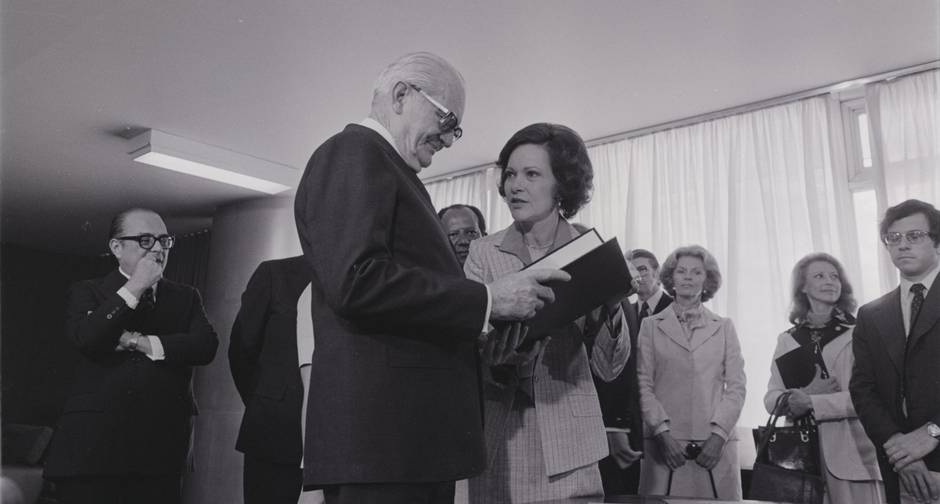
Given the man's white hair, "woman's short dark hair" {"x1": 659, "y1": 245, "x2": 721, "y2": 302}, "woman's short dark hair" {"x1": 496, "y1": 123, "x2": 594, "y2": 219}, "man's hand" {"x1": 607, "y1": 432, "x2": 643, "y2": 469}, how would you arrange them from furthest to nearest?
1. "woman's short dark hair" {"x1": 659, "y1": 245, "x2": 721, "y2": 302}
2. "man's hand" {"x1": 607, "y1": 432, "x2": 643, "y2": 469}
3. "woman's short dark hair" {"x1": 496, "y1": 123, "x2": 594, "y2": 219}
4. the man's white hair

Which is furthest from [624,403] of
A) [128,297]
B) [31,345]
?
[31,345]

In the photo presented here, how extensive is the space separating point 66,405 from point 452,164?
407 cm

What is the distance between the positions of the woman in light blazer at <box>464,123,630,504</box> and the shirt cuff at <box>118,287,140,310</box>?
1171 mm

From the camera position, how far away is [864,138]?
→ 14.7 feet

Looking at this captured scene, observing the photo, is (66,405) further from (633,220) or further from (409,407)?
(633,220)

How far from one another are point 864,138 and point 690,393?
251cm

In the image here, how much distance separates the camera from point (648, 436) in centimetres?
288

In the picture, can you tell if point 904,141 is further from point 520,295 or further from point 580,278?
point 520,295

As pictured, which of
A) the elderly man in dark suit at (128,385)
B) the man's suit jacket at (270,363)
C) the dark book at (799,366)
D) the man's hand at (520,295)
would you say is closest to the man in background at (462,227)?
the man's suit jacket at (270,363)

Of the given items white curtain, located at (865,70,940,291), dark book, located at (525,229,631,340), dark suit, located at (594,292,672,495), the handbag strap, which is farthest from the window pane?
dark book, located at (525,229,631,340)

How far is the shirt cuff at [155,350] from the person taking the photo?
91.2 inches

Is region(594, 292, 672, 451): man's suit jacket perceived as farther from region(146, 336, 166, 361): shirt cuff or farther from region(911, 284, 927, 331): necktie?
region(146, 336, 166, 361): shirt cuff

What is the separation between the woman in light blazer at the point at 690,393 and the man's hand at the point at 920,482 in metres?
0.66

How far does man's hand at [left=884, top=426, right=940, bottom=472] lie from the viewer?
222 cm
